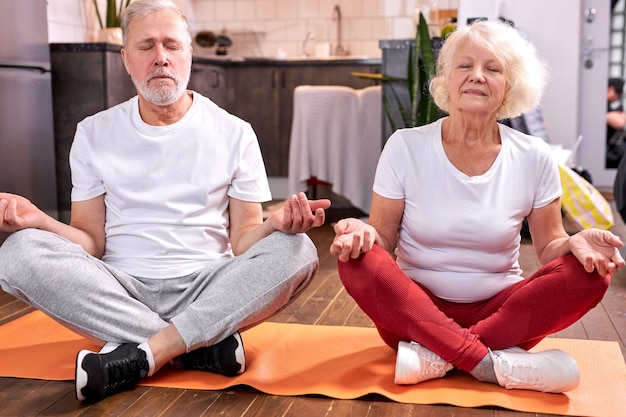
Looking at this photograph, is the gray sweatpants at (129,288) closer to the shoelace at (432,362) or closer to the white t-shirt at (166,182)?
the white t-shirt at (166,182)

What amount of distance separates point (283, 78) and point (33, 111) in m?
2.23

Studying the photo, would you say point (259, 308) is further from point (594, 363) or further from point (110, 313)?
point (594, 363)

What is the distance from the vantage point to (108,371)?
1968 millimetres

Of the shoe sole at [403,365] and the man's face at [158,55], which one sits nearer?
the shoe sole at [403,365]

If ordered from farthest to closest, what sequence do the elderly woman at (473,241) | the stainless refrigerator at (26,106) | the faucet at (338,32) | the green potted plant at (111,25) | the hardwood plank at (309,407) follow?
the faucet at (338,32) → the green potted plant at (111,25) → the stainless refrigerator at (26,106) → the elderly woman at (473,241) → the hardwood plank at (309,407)

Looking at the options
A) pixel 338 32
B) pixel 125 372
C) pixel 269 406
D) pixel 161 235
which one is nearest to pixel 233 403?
pixel 269 406

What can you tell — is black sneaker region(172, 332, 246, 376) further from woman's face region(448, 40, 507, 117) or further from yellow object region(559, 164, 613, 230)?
yellow object region(559, 164, 613, 230)

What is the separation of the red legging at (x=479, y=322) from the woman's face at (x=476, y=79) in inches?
16.5

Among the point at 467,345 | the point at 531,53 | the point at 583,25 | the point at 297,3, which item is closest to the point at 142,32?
the point at 531,53

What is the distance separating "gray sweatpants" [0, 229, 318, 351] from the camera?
6.70 feet

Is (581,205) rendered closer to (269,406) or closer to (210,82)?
(210,82)

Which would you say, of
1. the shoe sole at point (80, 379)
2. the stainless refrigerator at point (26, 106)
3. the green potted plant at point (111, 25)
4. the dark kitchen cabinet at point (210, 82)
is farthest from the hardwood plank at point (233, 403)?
the dark kitchen cabinet at point (210, 82)

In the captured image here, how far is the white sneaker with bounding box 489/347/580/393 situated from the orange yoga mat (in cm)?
2

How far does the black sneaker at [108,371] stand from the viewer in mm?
1934
